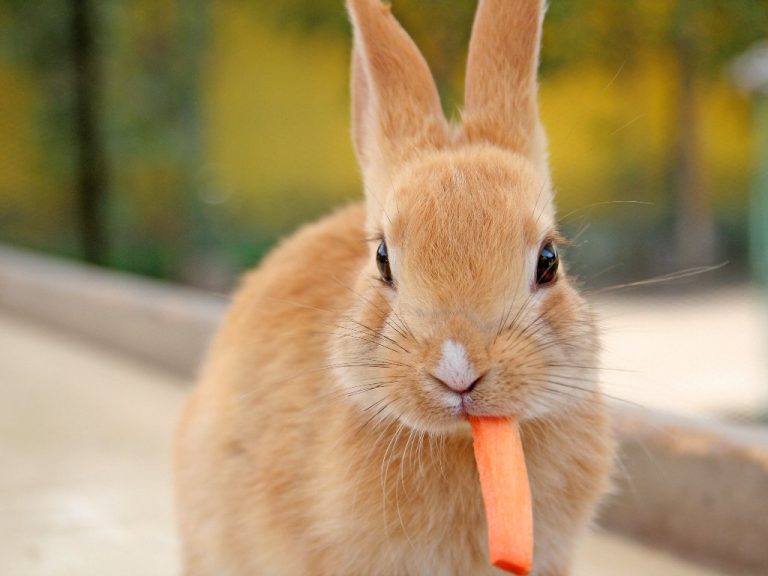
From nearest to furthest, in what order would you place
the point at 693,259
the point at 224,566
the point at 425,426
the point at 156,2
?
the point at 425,426
the point at 224,566
the point at 693,259
the point at 156,2

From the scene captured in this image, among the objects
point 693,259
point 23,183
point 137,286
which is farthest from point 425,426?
point 23,183

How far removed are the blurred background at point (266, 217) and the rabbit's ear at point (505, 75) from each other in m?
0.09

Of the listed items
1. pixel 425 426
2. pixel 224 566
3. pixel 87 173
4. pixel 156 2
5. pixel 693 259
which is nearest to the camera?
pixel 425 426

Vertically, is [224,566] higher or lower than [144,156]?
lower

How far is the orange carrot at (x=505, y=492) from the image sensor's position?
3.23ft

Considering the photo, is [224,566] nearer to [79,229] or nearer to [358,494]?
[358,494]

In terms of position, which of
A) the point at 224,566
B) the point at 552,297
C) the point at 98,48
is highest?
the point at 98,48

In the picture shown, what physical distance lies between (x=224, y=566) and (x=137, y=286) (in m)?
2.55

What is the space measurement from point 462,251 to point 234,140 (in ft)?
14.4

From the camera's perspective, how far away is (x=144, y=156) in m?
5.31

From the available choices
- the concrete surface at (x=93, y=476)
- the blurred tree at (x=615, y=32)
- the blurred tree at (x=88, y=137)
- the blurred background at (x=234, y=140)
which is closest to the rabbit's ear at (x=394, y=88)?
the concrete surface at (x=93, y=476)

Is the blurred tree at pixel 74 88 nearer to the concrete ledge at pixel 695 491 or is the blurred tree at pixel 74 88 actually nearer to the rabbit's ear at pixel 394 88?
the concrete ledge at pixel 695 491

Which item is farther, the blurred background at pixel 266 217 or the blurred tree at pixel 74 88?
the blurred tree at pixel 74 88

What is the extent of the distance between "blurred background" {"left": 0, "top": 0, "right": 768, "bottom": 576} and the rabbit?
118 mm
